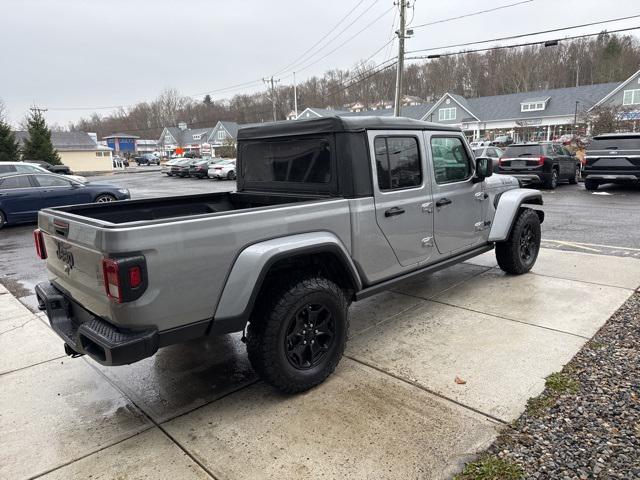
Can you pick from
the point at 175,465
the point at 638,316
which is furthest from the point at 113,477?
the point at 638,316

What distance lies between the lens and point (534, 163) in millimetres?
15625

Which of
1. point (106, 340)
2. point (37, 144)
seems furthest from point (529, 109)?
point (106, 340)

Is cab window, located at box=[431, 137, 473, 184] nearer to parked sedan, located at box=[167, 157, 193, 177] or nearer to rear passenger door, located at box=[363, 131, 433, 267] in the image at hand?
rear passenger door, located at box=[363, 131, 433, 267]

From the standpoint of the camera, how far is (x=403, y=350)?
3.89 m

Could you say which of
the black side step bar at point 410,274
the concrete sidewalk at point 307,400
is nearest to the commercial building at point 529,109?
the black side step bar at point 410,274

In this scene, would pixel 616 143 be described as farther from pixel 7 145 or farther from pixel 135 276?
pixel 7 145

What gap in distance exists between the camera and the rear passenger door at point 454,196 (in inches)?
172

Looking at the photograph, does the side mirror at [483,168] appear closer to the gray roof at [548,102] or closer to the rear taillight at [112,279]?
the rear taillight at [112,279]

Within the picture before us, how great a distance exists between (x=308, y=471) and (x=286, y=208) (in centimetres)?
161

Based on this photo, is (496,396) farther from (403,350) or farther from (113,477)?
(113,477)

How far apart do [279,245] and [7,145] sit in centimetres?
3774

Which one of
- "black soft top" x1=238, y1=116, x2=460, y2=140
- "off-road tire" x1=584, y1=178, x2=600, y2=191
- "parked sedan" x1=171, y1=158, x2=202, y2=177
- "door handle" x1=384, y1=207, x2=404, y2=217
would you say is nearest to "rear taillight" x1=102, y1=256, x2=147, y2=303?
"black soft top" x1=238, y1=116, x2=460, y2=140

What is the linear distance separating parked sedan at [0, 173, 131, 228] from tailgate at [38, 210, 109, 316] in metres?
10.1

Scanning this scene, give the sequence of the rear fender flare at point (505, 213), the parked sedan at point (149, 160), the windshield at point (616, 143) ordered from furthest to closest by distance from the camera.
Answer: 1. the parked sedan at point (149, 160)
2. the windshield at point (616, 143)
3. the rear fender flare at point (505, 213)
